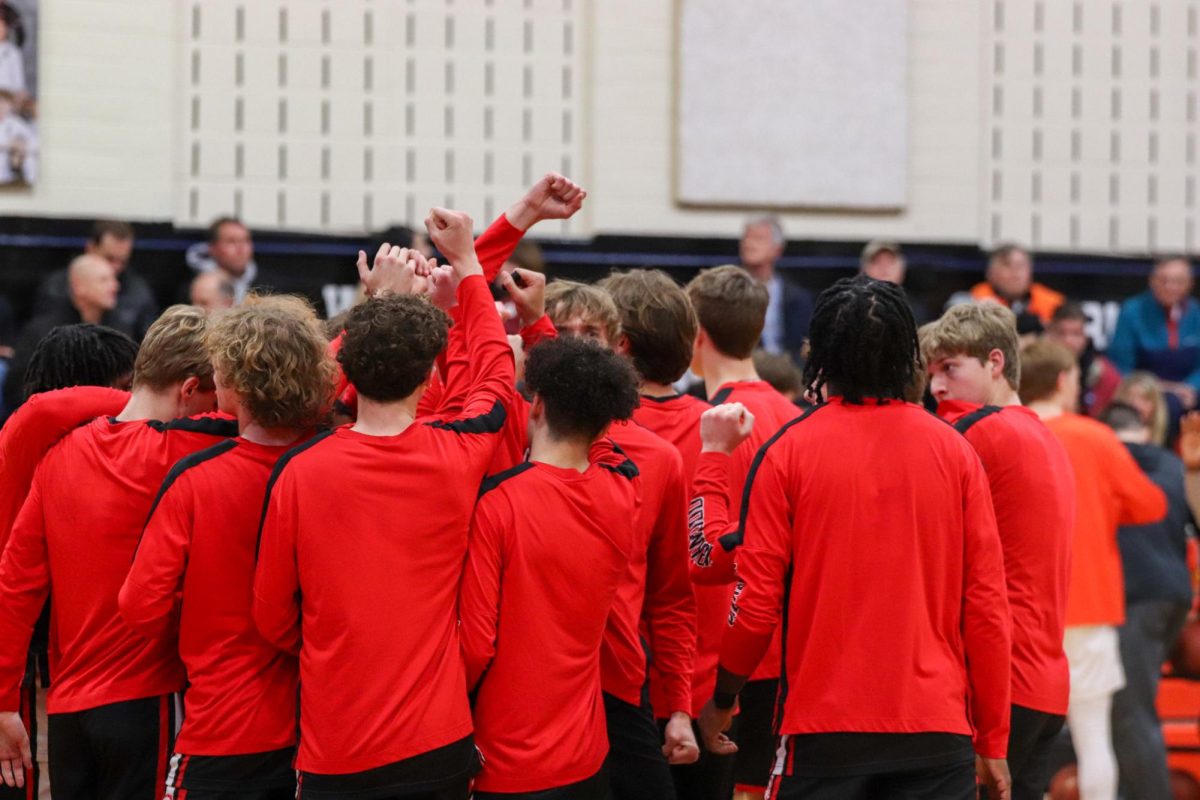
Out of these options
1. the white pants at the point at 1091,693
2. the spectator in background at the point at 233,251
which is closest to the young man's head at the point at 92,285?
the spectator in background at the point at 233,251

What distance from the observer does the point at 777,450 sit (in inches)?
109

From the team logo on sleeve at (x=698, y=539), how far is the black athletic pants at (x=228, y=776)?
0.93m

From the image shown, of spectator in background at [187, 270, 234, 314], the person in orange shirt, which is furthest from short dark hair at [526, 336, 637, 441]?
spectator in background at [187, 270, 234, 314]

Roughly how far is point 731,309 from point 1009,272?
4702 millimetres

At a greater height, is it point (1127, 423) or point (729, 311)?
point (729, 311)

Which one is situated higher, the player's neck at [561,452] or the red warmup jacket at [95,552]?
the player's neck at [561,452]

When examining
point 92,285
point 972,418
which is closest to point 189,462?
point 972,418

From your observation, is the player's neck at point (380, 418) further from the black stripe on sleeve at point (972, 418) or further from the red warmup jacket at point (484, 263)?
the black stripe on sleeve at point (972, 418)

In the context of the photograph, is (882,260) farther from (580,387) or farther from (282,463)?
(282,463)

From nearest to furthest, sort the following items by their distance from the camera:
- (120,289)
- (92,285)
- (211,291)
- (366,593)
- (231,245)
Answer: (366,593) < (92,285) < (211,291) < (120,289) < (231,245)

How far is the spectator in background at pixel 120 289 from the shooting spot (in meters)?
6.80

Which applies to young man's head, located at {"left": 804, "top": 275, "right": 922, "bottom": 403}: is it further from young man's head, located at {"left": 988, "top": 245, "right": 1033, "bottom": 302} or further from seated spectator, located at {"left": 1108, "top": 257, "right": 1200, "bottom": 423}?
seated spectator, located at {"left": 1108, "top": 257, "right": 1200, "bottom": 423}

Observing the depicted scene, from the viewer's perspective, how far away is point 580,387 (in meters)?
2.80

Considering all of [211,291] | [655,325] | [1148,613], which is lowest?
[1148,613]
